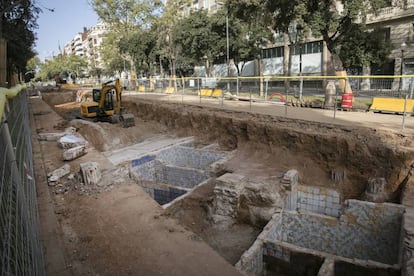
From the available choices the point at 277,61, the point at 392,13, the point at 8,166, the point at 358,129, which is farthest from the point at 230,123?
the point at 277,61

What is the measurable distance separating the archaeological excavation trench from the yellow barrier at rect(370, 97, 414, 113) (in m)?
3.53

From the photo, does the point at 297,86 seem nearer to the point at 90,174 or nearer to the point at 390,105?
the point at 390,105

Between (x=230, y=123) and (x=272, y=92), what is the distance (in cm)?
822

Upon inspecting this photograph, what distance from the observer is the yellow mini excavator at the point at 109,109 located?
18.6 meters

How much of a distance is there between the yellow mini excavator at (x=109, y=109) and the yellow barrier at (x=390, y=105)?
14006 millimetres

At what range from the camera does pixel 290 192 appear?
359 inches

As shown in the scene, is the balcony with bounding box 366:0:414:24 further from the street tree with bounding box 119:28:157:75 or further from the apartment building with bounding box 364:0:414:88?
the street tree with bounding box 119:28:157:75

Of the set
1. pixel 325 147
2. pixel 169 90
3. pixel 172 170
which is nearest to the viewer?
pixel 325 147

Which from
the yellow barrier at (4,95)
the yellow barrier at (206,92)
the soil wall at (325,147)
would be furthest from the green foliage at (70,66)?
the yellow barrier at (4,95)

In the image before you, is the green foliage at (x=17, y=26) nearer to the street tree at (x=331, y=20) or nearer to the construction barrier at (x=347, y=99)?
the street tree at (x=331, y=20)

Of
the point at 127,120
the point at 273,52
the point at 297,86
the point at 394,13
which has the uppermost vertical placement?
the point at 394,13

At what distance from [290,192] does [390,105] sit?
7.66m

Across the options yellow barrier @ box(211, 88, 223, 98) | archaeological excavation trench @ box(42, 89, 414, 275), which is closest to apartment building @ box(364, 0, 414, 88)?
yellow barrier @ box(211, 88, 223, 98)

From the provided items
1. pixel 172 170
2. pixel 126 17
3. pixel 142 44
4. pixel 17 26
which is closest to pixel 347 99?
pixel 172 170
